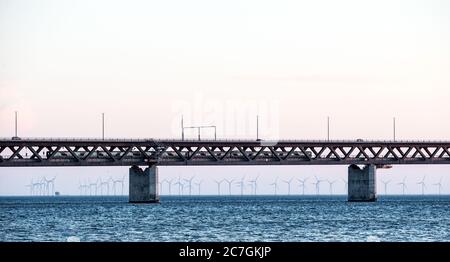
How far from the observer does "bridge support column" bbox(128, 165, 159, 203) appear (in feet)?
538

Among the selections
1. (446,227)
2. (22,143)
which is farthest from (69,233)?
(22,143)

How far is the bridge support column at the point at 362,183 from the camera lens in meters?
182

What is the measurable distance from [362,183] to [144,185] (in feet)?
135

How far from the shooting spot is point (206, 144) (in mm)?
176750

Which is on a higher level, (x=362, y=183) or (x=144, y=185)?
(x=362, y=183)

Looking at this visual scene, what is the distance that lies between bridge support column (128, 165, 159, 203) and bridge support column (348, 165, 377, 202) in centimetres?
3781

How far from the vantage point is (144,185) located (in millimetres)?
166000

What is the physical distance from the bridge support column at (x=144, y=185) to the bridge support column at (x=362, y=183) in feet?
124

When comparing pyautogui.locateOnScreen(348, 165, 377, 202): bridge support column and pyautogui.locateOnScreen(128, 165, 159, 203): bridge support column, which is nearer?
pyautogui.locateOnScreen(128, 165, 159, 203): bridge support column

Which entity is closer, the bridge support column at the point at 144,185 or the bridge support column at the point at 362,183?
the bridge support column at the point at 144,185

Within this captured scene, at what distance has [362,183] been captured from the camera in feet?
604

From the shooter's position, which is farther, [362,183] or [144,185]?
[362,183]
